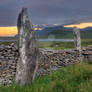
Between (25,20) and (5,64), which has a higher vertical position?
(25,20)

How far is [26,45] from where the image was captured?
721 cm

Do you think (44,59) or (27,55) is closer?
(27,55)

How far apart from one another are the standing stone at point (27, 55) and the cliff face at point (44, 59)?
1879mm

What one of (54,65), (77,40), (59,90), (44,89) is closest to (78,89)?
(59,90)

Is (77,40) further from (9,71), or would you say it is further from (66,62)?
(9,71)

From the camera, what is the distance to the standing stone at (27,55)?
717 centimetres

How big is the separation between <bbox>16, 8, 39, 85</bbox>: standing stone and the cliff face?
1.88 metres

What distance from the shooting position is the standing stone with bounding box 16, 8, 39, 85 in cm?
→ 717

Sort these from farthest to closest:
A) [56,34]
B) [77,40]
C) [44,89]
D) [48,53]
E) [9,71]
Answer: [56,34], [77,40], [48,53], [9,71], [44,89]

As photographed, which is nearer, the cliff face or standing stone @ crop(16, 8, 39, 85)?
standing stone @ crop(16, 8, 39, 85)

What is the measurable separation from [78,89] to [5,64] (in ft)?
13.8

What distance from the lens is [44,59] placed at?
11523mm

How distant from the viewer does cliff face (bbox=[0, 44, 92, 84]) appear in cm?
942

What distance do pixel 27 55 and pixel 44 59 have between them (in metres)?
4.42
